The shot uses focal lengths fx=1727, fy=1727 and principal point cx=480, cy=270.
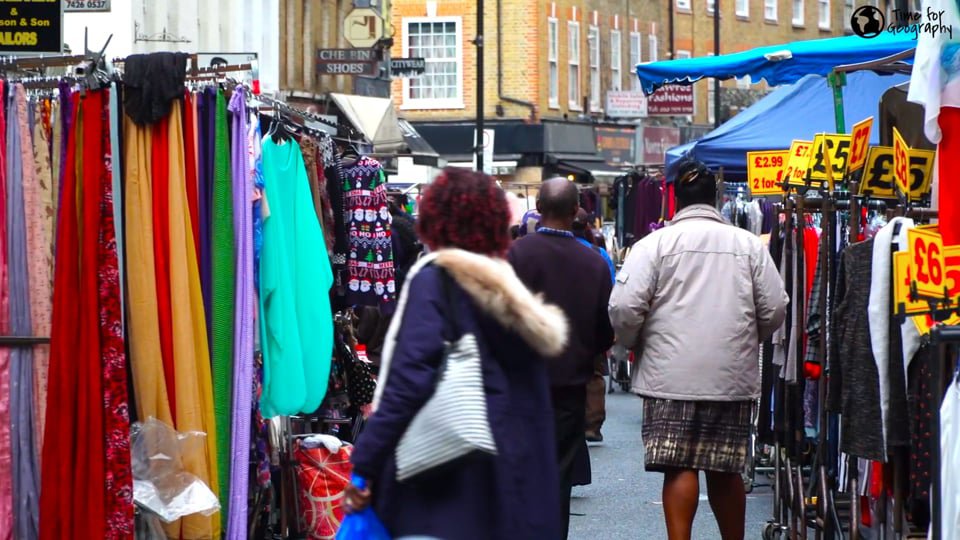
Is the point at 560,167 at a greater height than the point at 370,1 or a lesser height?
lesser

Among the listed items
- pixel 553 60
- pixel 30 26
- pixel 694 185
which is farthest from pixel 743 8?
pixel 694 185

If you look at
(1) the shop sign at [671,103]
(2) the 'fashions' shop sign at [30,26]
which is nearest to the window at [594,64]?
(1) the shop sign at [671,103]

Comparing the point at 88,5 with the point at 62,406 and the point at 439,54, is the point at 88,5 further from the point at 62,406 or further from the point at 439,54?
the point at 439,54

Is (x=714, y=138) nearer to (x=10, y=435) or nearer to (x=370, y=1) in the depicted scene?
(x=10, y=435)

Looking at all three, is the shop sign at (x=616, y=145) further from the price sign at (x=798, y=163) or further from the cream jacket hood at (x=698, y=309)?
the cream jacket hood at (x=698, y=309)

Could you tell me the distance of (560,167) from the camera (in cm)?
4847

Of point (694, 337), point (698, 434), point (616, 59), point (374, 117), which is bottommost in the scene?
point (698, 434)

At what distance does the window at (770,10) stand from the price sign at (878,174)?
173 feet

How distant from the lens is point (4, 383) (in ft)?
25.4

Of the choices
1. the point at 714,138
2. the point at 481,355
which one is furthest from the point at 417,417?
the point at 714,138

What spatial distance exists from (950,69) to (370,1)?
1122 inches

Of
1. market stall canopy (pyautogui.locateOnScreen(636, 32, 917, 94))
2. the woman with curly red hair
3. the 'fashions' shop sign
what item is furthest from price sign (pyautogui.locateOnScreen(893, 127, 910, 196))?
the 'fashions' shop sign

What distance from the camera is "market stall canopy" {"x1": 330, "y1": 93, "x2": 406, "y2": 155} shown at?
3102cm

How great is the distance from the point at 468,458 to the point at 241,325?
310 centimetres
